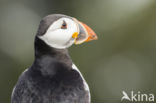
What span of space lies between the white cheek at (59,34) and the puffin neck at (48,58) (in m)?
0.07

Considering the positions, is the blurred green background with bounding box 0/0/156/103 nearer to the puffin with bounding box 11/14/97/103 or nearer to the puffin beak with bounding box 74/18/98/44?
the puffin with bounding box 11/14/97/103

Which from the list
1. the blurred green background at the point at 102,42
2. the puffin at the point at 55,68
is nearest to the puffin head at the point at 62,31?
the puffin at the point at 55,68

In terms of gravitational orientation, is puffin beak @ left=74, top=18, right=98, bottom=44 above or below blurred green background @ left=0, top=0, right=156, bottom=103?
above

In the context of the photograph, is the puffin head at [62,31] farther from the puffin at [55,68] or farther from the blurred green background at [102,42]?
the blurred green background at [102,42]

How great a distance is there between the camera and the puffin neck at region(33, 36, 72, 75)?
Answer: 130 inches

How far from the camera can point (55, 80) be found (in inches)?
129

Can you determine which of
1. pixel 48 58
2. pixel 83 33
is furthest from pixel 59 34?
pixel 48 58

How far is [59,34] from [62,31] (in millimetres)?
37

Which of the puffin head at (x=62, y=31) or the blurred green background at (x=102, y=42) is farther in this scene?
the blurred green background at (x=102, y=42)

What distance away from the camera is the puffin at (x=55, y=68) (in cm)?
316

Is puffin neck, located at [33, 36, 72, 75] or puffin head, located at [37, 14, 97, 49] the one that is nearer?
puffin head, located at [37, 14, 97, 49]

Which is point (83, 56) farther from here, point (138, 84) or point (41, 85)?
point (41, 85)

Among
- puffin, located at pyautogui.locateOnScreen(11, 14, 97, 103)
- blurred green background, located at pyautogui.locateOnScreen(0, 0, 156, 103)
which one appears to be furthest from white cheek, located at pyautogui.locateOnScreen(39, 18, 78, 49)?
blurred green background, located at pyautogui.locateOnScreen(0, 0, 156, 103)

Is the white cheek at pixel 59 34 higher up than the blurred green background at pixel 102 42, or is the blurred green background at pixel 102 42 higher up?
the white cheek at pixel 59 34
